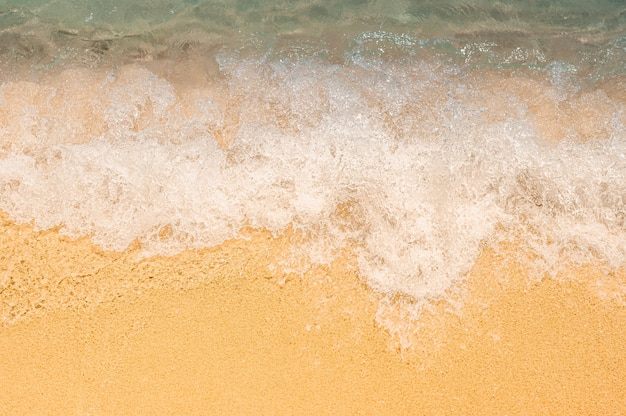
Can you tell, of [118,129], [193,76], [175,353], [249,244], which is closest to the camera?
Result: [175,353]

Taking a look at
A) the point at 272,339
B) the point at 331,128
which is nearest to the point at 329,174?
the point at 331,128

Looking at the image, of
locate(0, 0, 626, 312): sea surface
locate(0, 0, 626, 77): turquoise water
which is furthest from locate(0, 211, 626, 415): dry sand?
locate(0, 0, 626, 77): turquoise water

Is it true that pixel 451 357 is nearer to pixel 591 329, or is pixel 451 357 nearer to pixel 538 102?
pixel 591 329

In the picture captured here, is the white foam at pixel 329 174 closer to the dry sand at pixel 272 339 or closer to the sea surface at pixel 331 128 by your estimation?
the sea surface at pixel 331 128

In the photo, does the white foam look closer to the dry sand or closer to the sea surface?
the sea surface

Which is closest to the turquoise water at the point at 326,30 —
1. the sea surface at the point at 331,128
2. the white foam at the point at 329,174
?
the sea surface at the point at 331,128

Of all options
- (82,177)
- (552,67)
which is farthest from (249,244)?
(552,67)

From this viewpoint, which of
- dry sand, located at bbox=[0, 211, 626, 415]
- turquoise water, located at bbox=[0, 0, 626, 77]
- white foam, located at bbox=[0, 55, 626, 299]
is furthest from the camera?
turquoise water, located at bbox=[0, 0, 626, 77]
